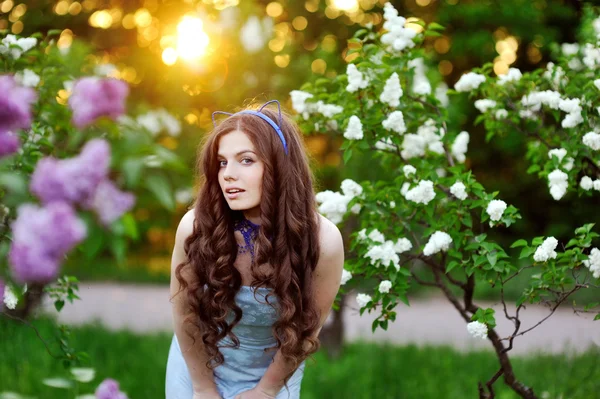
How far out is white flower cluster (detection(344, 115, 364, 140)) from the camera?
258 centimetres

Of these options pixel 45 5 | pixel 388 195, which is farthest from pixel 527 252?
pixel 45 5

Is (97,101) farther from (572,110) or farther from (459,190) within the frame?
(572,110)

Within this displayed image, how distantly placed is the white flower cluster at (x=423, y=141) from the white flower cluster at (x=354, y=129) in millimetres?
305

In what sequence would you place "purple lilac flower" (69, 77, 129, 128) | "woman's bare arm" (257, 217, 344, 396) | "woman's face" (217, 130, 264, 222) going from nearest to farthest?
"purple lilac flower" (69, 77, 129, 128), "woman's face" (217, 130, 264, 222), "woman's bare arm" (257, 217, 344, 396)

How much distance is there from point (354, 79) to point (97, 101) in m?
1.86

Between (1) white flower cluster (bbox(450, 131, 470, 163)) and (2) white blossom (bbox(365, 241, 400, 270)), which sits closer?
(2) white blossom (bbox(365, 241, 400, 270))

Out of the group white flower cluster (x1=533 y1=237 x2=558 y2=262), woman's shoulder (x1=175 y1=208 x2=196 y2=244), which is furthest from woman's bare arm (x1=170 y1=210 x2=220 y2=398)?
white flower cluster (x1=533 y1=237 x2=558 y2=262)

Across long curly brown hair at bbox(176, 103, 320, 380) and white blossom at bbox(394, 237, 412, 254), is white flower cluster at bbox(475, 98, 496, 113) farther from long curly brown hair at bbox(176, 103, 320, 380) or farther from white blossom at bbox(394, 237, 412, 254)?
long curly brown hair at bbox(176, 103, 320, 380)

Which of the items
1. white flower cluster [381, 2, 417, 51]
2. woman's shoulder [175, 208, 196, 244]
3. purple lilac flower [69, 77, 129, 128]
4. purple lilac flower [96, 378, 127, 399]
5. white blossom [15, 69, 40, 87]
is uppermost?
white flower cluster [381, 2, 417, 51]

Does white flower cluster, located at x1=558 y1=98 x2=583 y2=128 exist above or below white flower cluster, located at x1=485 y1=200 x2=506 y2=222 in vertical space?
above

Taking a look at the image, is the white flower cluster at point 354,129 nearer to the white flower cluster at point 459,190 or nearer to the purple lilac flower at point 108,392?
the white flower cluster at point 459,190

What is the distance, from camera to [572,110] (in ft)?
8.71

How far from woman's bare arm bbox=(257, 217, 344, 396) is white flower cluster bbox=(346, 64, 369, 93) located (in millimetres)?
799

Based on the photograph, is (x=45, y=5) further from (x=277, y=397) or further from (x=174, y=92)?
(x=277, y=397)
